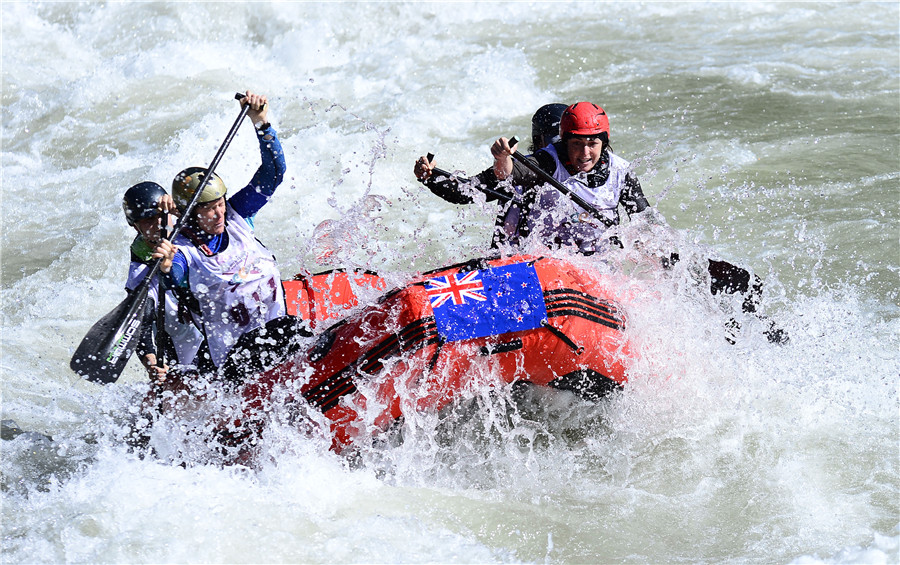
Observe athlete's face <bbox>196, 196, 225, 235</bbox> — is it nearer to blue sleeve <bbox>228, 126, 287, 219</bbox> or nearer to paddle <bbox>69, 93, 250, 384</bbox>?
paddle <bbox>69, 93, 250, 384</bbox>

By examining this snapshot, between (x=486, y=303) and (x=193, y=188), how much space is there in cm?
148

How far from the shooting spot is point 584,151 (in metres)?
4.92

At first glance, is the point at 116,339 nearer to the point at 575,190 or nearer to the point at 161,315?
the point at 161,315

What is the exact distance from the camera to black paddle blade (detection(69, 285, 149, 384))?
4.20 meters

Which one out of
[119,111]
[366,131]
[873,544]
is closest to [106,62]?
[119,111]

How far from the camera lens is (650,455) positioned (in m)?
4.91

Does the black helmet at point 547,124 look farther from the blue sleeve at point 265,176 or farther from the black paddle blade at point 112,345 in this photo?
the black paddle blade at point 112,345

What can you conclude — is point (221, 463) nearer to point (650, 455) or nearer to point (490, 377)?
point (490, 377)

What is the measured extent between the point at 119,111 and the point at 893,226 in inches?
305

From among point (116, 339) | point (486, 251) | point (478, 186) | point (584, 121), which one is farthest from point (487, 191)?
point (116, 339)

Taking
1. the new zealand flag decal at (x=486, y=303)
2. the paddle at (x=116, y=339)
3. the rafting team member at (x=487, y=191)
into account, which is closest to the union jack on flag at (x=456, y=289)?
the new zealand flag decal at (x=486, y=303)

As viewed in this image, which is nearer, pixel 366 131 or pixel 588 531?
pixel 588 531

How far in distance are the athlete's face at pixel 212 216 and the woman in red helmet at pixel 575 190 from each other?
1.47 m

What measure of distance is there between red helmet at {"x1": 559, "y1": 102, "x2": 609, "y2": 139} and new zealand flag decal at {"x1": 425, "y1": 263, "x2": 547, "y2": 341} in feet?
2.85
